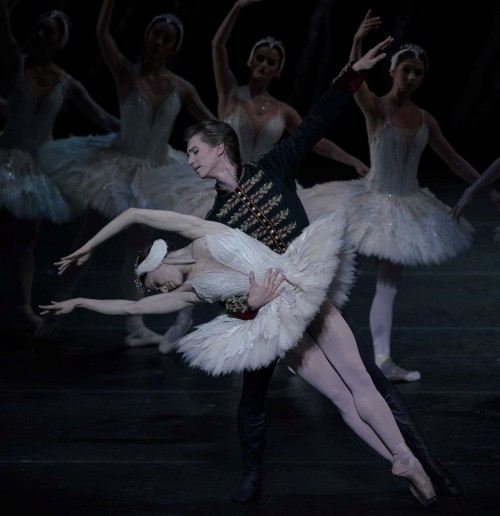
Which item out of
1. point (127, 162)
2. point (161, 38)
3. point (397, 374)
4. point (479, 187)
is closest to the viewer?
point (397, 374)

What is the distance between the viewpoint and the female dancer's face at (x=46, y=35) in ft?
22.0

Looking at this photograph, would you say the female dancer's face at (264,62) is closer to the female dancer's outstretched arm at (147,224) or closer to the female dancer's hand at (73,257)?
the female dancer's outstretched arm at (147,224)

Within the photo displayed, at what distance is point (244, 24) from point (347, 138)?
3.84 feet

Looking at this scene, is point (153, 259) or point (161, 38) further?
point (161, 38)

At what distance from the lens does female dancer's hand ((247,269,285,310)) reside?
384 centimetres

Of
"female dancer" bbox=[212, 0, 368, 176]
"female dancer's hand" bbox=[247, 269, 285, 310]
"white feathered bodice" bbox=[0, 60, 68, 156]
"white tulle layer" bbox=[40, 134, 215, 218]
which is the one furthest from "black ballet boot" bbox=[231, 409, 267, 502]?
"white feathered bodice" bbox=[0, 60, 68, 156]

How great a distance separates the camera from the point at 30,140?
6.96m

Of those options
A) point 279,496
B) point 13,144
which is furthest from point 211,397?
point 13,144

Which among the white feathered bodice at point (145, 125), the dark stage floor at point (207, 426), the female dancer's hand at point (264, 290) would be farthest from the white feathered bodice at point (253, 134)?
the female dancer's hand at point (264, 290)

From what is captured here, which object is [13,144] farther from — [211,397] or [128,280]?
[211,397]

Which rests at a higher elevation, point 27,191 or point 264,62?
point 264,62

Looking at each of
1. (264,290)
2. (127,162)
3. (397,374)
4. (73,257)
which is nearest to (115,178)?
(127,162)

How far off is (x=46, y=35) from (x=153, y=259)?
315cm

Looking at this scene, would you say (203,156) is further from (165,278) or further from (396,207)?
(396,207)
